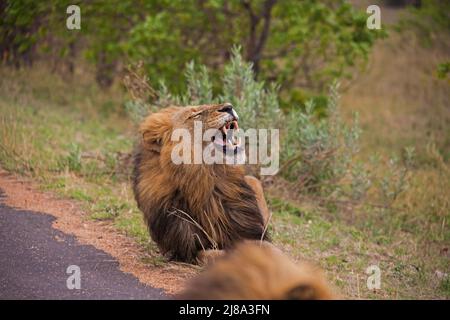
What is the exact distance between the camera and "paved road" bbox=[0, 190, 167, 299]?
15.6ft

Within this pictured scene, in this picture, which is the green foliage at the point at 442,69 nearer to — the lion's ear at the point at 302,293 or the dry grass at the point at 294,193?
the dry grass at the point at 294,193

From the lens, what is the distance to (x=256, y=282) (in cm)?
312

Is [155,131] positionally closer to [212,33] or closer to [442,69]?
[442,69]

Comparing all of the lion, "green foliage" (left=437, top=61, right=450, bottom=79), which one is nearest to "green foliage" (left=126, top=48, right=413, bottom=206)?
"green foliage" (left=437, top=61, right=450, bottom=79)

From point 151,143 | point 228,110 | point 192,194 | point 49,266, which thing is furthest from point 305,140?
point 49,266

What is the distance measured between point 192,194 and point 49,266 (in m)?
1.22

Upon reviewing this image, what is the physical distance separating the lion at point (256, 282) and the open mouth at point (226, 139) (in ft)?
7.68

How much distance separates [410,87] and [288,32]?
570 centimetres

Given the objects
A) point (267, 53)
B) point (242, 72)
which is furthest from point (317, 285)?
point (267, 53)

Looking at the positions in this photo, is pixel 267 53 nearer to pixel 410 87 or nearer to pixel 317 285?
pixel 410 87
